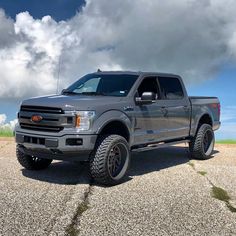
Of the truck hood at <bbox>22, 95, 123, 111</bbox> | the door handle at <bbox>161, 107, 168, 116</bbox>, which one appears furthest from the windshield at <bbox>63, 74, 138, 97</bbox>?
the door handle at <bbox>161, 107, 168, 116</bbox>

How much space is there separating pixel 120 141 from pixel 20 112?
1932mm

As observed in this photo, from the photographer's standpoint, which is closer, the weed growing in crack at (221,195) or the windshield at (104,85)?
the weed growing in crack at (221,195)

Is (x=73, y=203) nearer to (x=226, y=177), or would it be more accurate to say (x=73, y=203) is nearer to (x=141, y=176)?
(x=141, y=176)

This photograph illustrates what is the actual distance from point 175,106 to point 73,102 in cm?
308

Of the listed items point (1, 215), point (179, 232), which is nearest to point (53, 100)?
point (1, 215)

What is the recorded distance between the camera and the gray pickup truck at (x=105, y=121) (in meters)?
7.26

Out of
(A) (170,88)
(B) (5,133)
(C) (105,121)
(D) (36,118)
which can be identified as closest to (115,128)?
(C) (105,121)

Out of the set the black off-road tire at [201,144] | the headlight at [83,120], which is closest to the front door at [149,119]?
the headlight at [83,120]

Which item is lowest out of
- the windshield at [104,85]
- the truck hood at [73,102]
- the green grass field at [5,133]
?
the green grass field at [5,133]

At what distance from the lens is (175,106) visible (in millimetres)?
9672

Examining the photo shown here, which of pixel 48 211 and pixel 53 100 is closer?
pixel 48 211

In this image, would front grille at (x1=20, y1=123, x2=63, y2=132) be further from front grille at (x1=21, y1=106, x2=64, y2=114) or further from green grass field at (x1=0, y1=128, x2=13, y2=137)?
green grass field at (x1=0, y1=128, x2=13, y2=137)

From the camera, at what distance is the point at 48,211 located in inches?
234

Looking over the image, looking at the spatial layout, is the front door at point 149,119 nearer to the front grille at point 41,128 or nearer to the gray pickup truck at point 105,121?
the gray pickup truck at point 105,121
